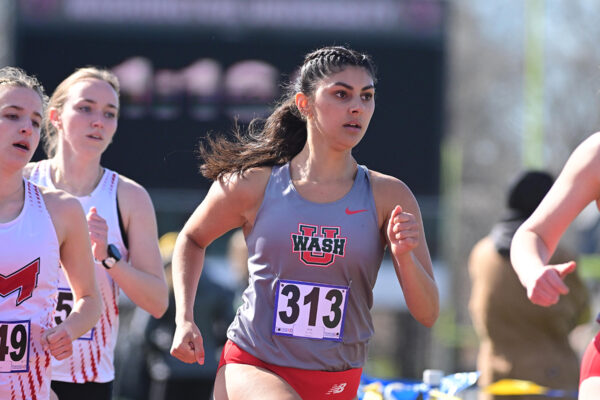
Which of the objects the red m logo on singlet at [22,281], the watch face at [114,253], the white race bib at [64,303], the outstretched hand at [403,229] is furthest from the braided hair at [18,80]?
the outstretched hand at [403,229]

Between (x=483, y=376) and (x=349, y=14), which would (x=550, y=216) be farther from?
(x=349, y=14)

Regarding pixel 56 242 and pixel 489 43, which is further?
pixel 489 43

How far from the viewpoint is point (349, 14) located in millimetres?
12844

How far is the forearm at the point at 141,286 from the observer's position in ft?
15.4

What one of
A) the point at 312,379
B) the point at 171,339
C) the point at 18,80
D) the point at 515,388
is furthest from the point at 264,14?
the point at 312,379

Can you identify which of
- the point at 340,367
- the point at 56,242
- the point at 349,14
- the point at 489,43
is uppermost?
the point at 489,43

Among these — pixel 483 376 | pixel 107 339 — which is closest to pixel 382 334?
pixel 483 376

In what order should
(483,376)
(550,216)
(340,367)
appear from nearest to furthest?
(550,216)
(340,367)
(483,376)

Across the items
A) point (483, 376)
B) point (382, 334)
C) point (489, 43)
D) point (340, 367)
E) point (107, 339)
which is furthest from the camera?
point (489, 43)

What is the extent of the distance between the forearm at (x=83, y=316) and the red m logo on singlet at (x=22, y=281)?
0.59 feet

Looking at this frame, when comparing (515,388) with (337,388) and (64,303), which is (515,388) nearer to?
(337,388)

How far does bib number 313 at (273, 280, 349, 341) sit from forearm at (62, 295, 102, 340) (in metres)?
0.65

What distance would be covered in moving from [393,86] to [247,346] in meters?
8.51

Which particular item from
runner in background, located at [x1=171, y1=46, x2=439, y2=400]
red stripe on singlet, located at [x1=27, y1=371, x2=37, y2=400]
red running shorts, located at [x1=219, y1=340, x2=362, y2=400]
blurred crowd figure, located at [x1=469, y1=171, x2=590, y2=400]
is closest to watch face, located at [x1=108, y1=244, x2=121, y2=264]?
runner in background, located at [x1=171, y1=46, x2=439, y2=400]
